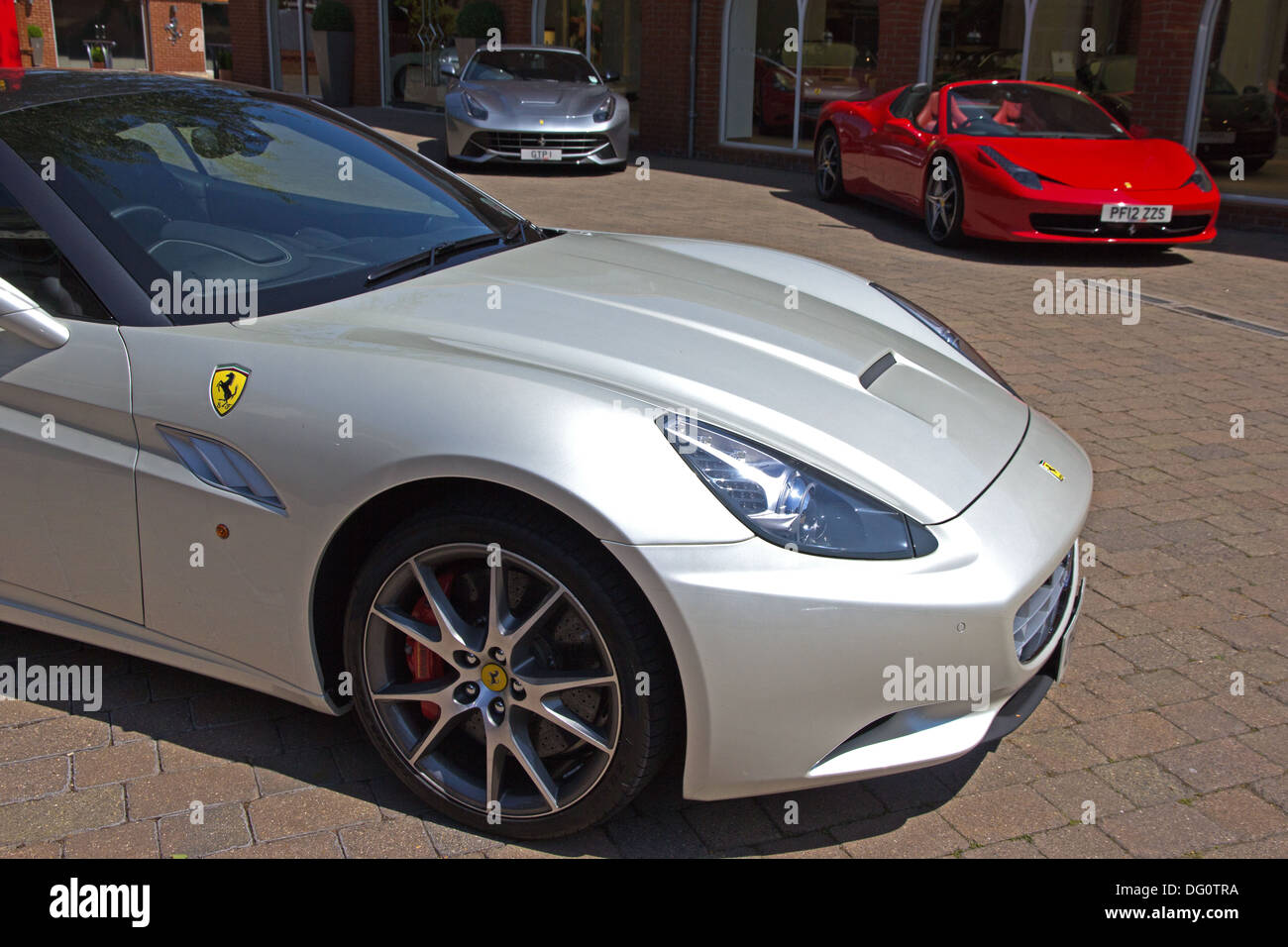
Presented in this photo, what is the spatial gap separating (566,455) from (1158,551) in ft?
8.88

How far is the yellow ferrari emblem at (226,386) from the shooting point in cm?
248

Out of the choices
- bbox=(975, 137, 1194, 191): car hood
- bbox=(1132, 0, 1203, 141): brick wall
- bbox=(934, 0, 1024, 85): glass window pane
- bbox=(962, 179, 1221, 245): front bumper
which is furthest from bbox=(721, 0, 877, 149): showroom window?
bbox=(962, 179, 1221, 245): front bumper

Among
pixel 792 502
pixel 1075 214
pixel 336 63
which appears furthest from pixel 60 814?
pixel 336 63

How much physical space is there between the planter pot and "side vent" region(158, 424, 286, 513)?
22.6 meters

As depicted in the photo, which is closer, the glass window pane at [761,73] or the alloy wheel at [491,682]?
the alloy wheel at [491,682]

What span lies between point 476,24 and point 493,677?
62.4 feet

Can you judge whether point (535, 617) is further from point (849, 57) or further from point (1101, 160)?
point (849, 57)

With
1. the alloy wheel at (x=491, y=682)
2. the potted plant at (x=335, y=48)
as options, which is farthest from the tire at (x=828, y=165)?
the potted plant at (x=335, y=48)

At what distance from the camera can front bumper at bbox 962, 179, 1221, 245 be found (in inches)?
340

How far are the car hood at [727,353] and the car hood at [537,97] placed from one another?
34.0 feet

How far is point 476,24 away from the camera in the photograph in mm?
19500

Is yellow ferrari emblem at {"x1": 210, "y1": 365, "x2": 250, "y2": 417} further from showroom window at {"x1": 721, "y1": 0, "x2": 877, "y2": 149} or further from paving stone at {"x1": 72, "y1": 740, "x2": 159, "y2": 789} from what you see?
showroom window at {"x1": 721, "y1": 0, "x2": 877, "y2": 149}

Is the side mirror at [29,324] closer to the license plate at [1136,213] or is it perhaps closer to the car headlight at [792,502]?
the car headlight at [792,502]
